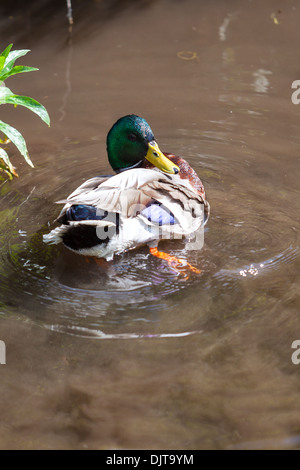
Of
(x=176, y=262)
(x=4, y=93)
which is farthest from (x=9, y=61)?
(x=176, y=262)

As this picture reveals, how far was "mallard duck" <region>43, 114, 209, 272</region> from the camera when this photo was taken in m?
3.37

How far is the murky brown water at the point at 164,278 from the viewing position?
8.73 feet

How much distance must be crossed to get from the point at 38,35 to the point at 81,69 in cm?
99

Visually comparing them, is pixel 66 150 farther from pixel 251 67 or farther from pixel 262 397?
pixel 262 397

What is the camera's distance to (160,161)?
3.95 m

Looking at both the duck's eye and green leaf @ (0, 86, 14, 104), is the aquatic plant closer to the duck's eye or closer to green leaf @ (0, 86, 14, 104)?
green leaf @ (0, 86, 14, 104)

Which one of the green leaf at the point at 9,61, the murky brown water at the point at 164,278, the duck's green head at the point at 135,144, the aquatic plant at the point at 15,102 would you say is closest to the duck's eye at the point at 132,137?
the duck's green head at the point at 135,144

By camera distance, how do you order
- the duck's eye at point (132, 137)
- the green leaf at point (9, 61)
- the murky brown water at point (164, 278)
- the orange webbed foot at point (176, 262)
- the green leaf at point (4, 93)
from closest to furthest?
the murky brown water at point (164, 278) → the orange webbed foot at point (176, 262) → the green leaf at point (4, 93) → the green leaf at point (9, 61) → the duck's eye at point (132, 137)

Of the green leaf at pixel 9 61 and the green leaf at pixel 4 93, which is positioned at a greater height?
the green leaf at pixel 9 61

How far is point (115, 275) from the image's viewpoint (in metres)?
3.58

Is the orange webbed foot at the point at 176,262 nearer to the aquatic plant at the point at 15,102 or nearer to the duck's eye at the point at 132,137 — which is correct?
the duck's eye at the point at 132,137

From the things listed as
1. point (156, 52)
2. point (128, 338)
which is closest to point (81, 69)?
point (156, 52)

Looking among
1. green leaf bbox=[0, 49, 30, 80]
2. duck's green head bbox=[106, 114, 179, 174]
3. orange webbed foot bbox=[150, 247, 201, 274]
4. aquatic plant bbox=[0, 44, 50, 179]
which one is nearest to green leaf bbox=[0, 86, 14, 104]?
aquatic plant bbox=[0, 44, 50, 179]
